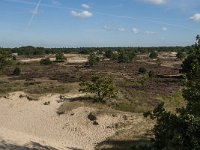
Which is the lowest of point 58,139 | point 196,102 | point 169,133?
point 58,139

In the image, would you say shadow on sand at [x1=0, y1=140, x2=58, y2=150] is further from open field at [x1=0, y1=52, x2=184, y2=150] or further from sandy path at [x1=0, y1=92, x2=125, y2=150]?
sandy path at [x1=0, y1=92, x2=125, y2=150]

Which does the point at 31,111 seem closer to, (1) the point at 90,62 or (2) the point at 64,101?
(2) the point at 64,101

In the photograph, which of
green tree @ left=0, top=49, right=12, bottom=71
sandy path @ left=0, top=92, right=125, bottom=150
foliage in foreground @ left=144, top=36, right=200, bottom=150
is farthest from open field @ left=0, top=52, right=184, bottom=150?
green tree @ left=0, top=49, right=12, bottom=71

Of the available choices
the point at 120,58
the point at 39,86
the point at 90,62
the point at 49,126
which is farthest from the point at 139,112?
the point at 120,58

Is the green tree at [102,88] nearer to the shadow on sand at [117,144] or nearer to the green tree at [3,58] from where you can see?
the shadow on sand at [117,144]

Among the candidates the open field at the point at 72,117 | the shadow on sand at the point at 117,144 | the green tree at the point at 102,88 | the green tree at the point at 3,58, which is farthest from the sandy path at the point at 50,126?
the green tree at the point at 3,58
